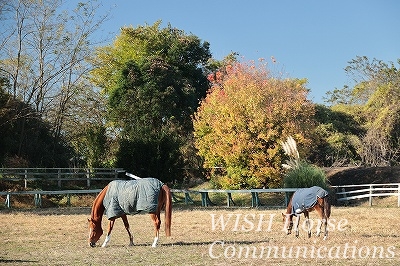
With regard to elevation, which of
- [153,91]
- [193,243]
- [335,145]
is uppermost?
[153,91]

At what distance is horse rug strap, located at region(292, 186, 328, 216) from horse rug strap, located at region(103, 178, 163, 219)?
9.84 ft

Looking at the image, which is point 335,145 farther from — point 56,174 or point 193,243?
point 193,243

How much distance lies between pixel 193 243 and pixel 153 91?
27845mm

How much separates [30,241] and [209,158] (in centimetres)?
1856

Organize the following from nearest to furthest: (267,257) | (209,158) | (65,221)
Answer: (267,257) → (65,221) → (209,158)

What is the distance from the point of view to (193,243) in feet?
38.2

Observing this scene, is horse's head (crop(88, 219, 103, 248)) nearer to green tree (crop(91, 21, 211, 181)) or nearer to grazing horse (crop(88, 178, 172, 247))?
grazing horse (crop(88, 178, 172, 247))

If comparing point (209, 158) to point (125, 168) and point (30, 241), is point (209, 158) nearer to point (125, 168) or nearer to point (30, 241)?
point (125, 168)

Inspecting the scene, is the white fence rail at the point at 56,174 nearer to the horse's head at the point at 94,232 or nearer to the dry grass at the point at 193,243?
the dry grass at the point at 193,243

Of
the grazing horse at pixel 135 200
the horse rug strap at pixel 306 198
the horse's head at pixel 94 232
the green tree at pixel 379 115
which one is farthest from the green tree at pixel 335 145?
the horse's head at pixel 94 232

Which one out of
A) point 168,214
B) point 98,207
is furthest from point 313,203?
point 98,207

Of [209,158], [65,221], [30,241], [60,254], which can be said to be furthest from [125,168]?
Result: [60,254]

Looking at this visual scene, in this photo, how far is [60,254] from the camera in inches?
402

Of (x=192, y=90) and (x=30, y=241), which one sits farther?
(x=192, y=90)
